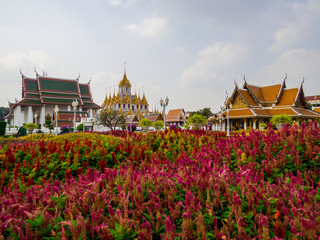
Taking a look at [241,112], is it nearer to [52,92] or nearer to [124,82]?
[52,92]

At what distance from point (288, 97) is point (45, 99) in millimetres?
42287

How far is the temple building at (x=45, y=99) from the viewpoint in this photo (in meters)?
44.6

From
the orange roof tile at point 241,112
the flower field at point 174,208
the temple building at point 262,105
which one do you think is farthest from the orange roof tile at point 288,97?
the flower field at point 174,208

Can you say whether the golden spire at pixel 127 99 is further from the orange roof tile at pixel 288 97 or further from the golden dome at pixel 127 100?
the orange roof tile at pixel 288 97

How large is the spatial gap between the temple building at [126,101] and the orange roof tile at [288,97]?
5572cm

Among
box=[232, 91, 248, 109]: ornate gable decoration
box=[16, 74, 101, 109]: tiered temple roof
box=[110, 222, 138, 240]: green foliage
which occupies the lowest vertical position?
box=[110, 222, 138, 240]: green foliage

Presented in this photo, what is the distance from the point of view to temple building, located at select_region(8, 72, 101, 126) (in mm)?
44562

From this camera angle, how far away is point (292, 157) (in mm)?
3018

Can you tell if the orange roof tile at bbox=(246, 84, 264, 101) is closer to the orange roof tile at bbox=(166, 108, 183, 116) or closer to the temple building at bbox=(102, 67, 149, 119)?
the orange roof tile at bbox=(166, 108, 183, 116)

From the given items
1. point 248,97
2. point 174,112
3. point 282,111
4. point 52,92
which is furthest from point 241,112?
point 52,92

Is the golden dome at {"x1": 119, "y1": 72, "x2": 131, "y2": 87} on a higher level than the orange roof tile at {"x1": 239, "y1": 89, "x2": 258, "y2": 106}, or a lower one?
higher

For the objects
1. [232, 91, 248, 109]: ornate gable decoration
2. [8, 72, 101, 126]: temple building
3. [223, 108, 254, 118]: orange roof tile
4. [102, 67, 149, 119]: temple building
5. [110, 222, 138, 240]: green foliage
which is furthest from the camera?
[102, 67, 149, 119]: temple building

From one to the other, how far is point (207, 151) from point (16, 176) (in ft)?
10.2

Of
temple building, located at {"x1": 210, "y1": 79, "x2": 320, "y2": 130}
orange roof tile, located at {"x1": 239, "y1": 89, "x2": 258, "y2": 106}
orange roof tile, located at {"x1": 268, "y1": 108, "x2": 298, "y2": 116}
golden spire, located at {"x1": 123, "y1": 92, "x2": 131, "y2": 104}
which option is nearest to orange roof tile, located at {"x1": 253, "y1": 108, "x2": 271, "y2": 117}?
temple building, located at {"x1": 210, "y1": 79, "x2": 320, "y2": 130}
